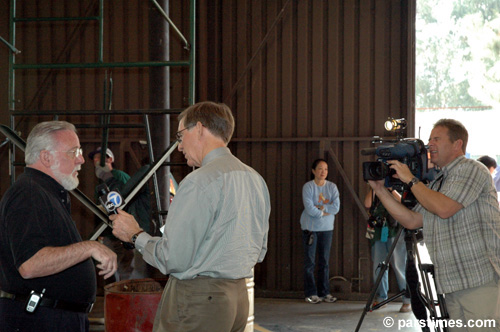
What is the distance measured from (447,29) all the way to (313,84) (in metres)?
2.38

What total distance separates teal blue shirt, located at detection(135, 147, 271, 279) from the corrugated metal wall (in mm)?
6138

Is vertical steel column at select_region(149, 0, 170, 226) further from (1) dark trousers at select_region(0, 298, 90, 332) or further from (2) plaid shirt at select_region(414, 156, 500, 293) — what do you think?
(2) plaid shirt at select_region(414, 156, 500, 293)

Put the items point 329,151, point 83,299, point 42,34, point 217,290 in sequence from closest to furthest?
point 217,290, point 83,299, point 329,151, point 42,34

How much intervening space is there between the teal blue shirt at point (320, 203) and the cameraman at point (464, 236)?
15.5 feet

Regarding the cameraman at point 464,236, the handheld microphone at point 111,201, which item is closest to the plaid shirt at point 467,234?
the cameraman at point 464,236

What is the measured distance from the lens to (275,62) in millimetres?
9039

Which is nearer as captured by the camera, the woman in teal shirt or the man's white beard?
the man's white beard

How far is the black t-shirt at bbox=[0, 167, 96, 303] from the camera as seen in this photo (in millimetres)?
2633

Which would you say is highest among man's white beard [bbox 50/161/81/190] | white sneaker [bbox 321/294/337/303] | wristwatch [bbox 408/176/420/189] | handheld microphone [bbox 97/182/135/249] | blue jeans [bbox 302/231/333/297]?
man's white beard [bbox 50/161/81/190]

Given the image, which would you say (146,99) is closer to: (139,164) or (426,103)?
(139,164)

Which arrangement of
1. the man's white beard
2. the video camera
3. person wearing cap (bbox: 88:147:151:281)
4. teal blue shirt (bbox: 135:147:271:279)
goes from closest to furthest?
teal blue shirt (bbox: 135:147:271:279) → the man's white beard → the video camera → person wearing cap (bbox: 88:147:151:281)

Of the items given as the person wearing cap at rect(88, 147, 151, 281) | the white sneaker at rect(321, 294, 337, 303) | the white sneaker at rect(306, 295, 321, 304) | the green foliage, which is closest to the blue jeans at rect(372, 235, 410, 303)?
the white sneaker at rect(321, 294, 337, 303)

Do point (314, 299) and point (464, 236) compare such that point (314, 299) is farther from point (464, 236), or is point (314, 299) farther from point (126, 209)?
point (464, 236)

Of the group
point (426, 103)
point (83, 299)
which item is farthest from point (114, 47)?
point (83, 299)
